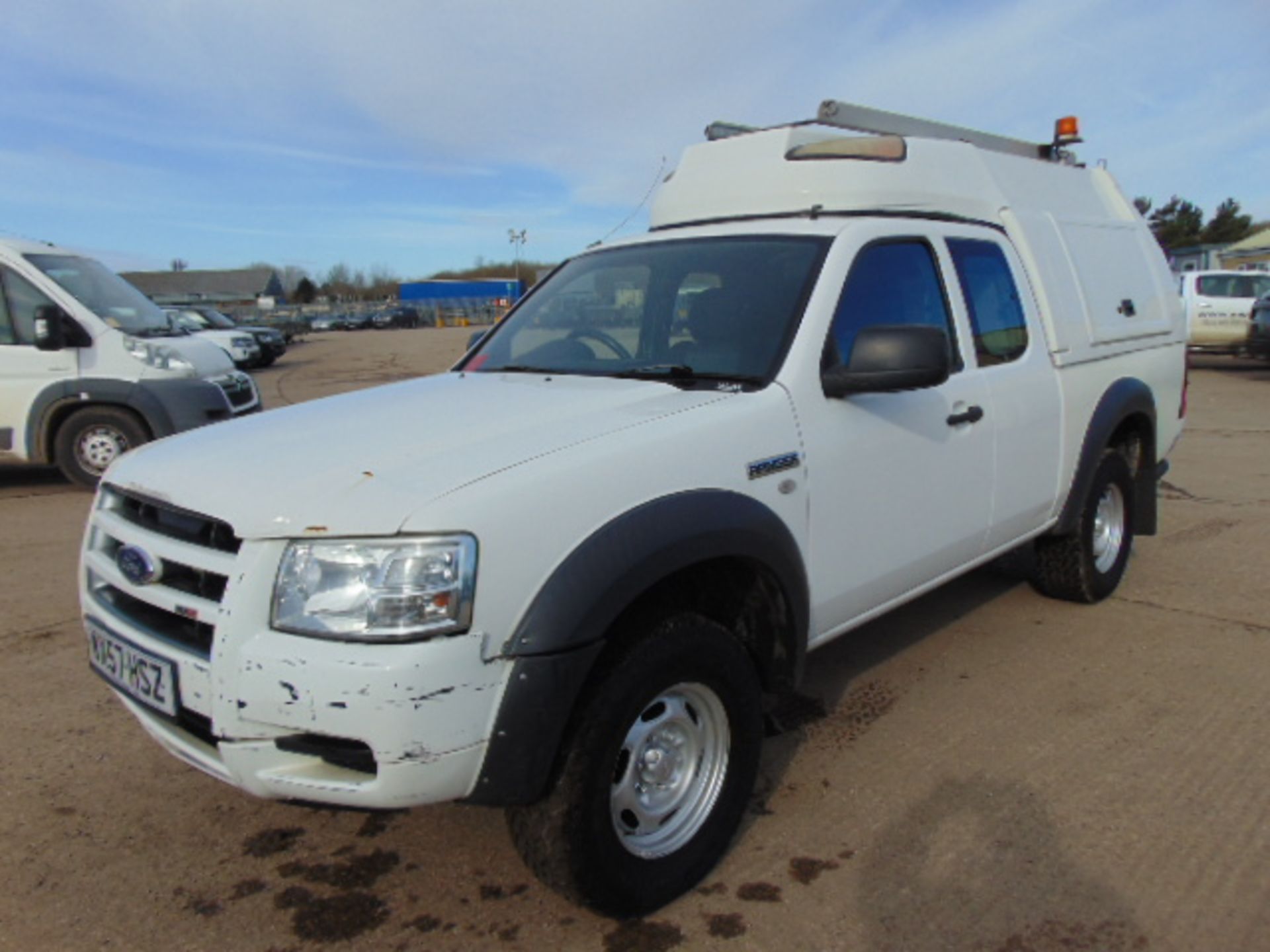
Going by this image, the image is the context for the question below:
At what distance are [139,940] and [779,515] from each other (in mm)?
2050

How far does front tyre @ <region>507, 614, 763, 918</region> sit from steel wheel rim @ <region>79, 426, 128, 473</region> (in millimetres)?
7062

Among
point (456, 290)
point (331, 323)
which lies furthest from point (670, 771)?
point (456, 290)

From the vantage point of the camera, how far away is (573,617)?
7.04 feet

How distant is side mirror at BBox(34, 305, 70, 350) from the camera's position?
7.61 m

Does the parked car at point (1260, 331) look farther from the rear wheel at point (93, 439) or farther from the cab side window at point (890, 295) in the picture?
the rear wheel at point (93, 439)

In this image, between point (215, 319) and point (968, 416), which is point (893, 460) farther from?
point (215, 319)

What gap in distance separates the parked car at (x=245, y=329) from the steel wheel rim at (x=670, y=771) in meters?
22.2

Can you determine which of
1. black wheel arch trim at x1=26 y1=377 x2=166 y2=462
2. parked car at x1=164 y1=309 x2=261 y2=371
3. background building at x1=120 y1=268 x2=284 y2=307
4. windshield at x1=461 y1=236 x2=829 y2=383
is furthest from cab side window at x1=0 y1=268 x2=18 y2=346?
background building at x1=120 y1=268 x2=284 y2=307

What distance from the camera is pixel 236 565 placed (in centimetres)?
215

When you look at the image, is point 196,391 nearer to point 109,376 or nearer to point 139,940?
point 109,376

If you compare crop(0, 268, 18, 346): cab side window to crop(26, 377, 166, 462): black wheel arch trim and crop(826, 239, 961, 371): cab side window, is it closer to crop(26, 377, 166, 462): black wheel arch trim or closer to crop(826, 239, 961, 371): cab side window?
crop(26, 377, 166, 462): black wheel arch trim

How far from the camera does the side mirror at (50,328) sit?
7.61m

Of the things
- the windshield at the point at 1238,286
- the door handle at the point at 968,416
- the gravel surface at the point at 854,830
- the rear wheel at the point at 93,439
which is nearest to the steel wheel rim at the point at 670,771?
the gravel surface at the point at 854,830

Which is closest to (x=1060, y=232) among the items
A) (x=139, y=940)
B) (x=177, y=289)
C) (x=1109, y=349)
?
(x=1109, y=349)
